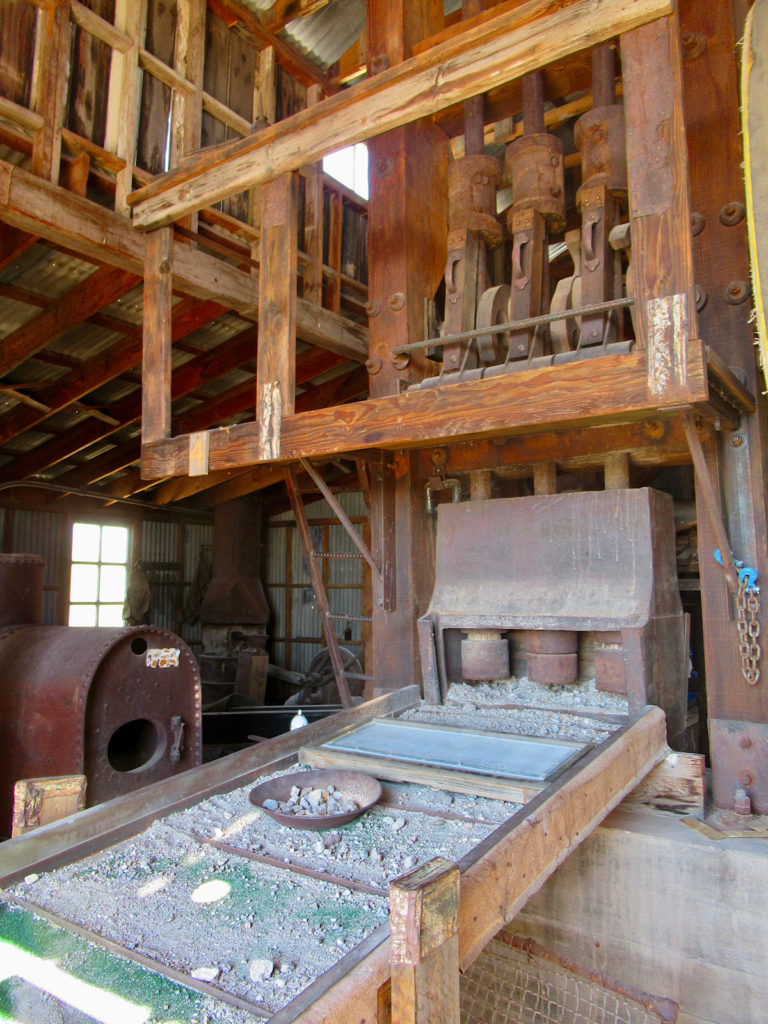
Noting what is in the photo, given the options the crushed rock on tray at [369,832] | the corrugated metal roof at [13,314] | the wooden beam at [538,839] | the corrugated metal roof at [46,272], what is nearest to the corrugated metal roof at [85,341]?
the corrugated metal roof at [13,314]

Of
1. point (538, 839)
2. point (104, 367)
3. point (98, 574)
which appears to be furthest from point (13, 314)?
point (98, 574)

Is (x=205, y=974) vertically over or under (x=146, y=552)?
under

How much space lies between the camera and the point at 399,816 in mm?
2215

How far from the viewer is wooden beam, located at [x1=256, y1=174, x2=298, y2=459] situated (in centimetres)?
337

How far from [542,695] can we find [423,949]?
226 centimetres

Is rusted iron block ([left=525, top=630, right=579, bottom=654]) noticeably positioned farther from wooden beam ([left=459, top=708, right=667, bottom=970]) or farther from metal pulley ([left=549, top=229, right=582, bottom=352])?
metal pulley ([left=549, top=229, right=582, bottom=352])

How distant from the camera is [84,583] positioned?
11.1 meters

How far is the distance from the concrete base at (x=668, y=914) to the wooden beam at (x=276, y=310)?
7.51ft

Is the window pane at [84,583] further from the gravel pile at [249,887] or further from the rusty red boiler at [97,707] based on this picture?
the gravel pile at [249,887]

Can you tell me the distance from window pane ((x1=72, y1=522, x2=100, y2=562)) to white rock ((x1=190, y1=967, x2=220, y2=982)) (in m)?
10.4

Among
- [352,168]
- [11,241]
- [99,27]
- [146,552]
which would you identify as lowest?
[146,552]

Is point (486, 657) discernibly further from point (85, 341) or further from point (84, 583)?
point (84, 583)

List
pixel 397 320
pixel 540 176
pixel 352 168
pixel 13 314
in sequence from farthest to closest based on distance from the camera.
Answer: pixel 352 168 → pixel 13 314 → pixel 397 320 → pixel 540 176

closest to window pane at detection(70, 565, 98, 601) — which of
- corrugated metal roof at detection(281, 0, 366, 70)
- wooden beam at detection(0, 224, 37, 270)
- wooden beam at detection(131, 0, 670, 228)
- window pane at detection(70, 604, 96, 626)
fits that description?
window pane at detection(70, 604, 96, 626)
